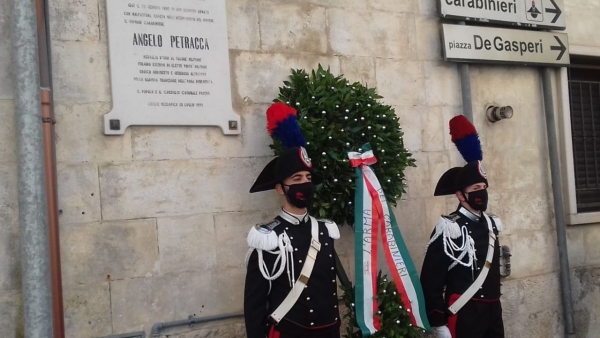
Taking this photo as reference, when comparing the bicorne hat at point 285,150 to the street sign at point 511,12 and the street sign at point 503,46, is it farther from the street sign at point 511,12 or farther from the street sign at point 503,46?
the street sign at point 511,12

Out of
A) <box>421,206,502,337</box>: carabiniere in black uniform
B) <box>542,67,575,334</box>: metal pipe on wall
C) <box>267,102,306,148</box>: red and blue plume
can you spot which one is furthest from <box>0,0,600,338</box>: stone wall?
<box>421,206,502,337</box>: carabiniere in black uniform

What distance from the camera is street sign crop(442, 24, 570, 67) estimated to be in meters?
5.97

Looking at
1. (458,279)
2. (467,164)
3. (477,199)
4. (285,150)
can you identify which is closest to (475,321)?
(458,279)

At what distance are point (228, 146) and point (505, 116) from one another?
2.63 metres

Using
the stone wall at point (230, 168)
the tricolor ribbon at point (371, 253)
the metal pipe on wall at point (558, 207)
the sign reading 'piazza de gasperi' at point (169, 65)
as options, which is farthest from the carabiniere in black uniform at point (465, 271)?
the metal pipe on wall at point (558, 207)

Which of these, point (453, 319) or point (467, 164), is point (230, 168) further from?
point (453, 319)

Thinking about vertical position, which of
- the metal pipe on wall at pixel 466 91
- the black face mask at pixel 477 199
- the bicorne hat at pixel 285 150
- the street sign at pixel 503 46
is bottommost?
the black face mask at pixel 477 199

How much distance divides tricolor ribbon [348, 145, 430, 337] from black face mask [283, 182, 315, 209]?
60 centimetres

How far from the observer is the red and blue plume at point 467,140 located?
5.07 metres

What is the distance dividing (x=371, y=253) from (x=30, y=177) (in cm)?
227

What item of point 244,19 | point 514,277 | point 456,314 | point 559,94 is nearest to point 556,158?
point 559,94

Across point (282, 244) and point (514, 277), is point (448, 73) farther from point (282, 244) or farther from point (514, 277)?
point (282, 244)

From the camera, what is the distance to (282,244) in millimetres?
4125

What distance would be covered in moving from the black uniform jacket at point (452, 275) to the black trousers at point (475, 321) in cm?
5
